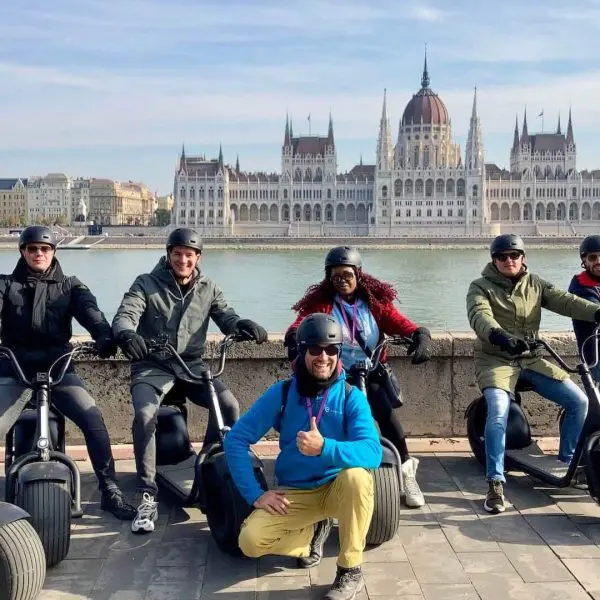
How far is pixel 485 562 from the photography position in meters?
3.42

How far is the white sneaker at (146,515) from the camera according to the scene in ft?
12.3

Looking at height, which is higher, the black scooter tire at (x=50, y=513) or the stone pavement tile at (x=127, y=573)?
the black scooter tire at (x=50, y=513)

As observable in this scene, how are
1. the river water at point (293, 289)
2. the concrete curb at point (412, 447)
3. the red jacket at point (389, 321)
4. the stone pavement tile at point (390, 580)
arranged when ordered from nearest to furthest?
1. the stone pavement tile at point (390, 580)
2. the red jacket at point (389, 321)
3. the concrete curb at point (412, 447)
4. the river water at point (293, 289)

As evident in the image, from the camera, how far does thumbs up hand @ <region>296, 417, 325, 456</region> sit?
306 cm

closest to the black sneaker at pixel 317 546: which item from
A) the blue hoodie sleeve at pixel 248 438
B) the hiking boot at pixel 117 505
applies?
→ the blue hoodie sleeve at pixel 248 438

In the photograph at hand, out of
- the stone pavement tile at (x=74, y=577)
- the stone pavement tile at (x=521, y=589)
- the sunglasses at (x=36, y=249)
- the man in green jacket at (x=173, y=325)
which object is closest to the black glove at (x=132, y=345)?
the man in green jacket at (x=173, y=325)

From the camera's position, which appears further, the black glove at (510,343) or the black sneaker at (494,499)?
the black glove at (510,343)

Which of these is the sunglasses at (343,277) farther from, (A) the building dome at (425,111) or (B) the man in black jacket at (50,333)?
(A) the building dome at (425,111)

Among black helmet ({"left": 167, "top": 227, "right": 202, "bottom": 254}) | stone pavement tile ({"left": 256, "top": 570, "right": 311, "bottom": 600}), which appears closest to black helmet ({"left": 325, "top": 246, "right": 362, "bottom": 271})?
black helmet ({"left": 167, "top": 227, "right": 202, "bottom": 254})

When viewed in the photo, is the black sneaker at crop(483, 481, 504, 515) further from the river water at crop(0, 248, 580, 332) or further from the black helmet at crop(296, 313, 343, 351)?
the river water at crop(0, 248, 580, 332)

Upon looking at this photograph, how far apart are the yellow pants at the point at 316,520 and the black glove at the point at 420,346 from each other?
45.0 inches


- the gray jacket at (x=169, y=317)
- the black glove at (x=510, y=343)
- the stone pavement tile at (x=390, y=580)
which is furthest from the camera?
the gray jacket at (x=169, y=317)

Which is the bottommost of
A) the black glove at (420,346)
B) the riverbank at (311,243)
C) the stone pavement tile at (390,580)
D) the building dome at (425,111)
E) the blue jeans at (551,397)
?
the riverbank at (311,243)

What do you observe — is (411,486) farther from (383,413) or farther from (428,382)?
(428,382)
